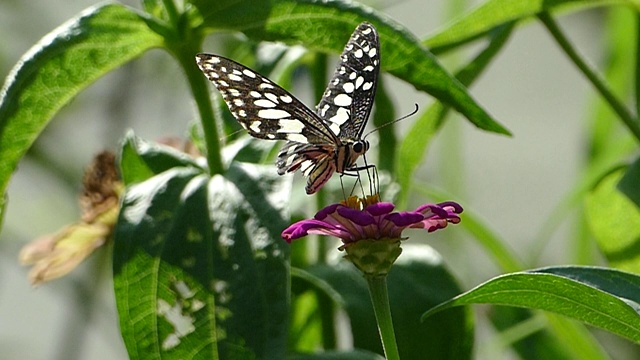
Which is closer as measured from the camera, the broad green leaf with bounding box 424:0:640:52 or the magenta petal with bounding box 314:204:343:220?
the magenta petal with bounding box 314:204:343:220

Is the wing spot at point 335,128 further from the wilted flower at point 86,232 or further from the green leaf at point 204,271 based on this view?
the wilted flower at point 86,232

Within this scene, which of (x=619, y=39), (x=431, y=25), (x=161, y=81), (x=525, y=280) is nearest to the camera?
(x=525, y=280)

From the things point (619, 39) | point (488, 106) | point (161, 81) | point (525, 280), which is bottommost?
point (525, 280)

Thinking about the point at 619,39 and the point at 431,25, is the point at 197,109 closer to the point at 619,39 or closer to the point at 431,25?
the point at 619,39

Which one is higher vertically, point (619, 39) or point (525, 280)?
point (619, 39)

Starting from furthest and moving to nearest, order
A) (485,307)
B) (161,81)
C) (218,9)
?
(161,81)
(485,307)
(218,9)

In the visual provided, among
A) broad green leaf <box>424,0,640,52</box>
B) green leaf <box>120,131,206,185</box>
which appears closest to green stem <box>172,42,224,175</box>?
green leaf <box>120,131,206,185</box>

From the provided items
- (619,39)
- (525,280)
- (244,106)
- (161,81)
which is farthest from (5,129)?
(161,81)

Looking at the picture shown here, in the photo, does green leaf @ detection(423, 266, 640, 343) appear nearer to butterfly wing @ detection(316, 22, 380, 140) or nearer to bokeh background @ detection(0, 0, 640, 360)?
butterfly wing @ detection(316, 22, 380, 140)
